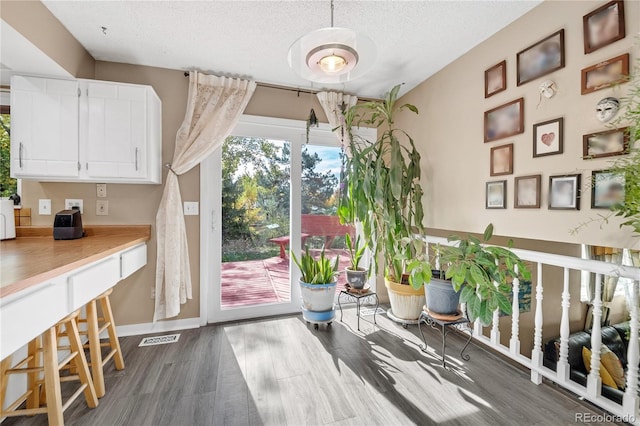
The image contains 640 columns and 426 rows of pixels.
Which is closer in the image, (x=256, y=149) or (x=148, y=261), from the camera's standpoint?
(x=148, y=261)

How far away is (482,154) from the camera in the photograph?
85.2 inches

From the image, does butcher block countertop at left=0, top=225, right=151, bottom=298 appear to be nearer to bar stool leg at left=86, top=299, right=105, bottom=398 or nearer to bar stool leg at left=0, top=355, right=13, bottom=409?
bar stool leg at left=86, top=299, right=105, bottom=398

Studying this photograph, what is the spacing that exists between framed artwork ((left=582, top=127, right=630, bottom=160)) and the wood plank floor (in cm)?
142

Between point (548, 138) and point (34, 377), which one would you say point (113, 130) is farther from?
point (548, 138)

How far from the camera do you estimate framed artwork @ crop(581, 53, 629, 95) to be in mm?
1337

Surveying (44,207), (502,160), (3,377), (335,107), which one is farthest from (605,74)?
(44,207)

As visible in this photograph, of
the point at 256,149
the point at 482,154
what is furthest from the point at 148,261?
the point at 482,154

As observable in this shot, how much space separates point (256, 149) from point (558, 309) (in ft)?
13.2

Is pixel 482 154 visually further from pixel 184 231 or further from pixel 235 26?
pixel 184 231

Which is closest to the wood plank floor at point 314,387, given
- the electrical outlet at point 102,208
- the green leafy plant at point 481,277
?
the green leafy plant at point 481,277

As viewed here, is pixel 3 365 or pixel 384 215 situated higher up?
pixel 384 215

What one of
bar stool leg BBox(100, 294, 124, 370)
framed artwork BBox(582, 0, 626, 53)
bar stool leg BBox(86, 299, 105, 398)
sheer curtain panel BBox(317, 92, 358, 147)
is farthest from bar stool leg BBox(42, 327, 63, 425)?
framed artwork BBox(582, 0, 626, 53)

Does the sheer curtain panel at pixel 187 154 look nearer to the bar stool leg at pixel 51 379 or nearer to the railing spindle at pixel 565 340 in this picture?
the bar stool leg at pixel 51 379

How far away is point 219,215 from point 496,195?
8.11 feet
